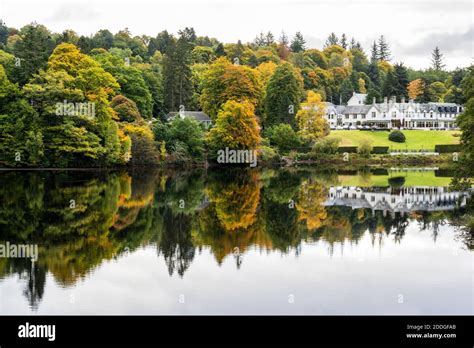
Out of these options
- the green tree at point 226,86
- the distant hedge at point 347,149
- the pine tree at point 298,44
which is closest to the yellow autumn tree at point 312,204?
the green tree at point 226,86

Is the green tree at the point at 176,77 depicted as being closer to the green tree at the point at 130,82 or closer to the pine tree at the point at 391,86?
the green tree at the point at 130,82

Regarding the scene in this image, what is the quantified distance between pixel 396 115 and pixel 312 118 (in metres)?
27.3

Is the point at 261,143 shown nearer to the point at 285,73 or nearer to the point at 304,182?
the point at 285,73

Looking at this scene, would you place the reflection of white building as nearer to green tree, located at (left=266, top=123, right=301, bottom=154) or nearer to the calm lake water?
the calm lake water

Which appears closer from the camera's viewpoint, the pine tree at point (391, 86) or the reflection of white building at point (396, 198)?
the reflection of white building at point (396, 198)

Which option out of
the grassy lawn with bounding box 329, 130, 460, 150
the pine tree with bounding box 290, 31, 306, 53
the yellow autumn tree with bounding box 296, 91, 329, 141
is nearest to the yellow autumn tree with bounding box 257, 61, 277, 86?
the yellow autumn tree with bounding box 296, 91, 329, 141

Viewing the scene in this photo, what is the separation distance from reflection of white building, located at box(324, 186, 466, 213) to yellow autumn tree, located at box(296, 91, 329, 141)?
105 ft

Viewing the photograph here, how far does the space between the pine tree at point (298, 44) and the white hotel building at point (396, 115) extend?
53960 mm

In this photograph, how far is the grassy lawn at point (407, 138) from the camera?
7912 centimetres

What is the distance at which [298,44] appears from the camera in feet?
501

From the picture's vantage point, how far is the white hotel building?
317ft

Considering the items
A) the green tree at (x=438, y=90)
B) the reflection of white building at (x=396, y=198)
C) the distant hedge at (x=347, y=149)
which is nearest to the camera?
the reflection of white building at (x=396, y=198)

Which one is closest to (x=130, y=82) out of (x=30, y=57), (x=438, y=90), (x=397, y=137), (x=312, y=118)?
(x=30, y=57)
